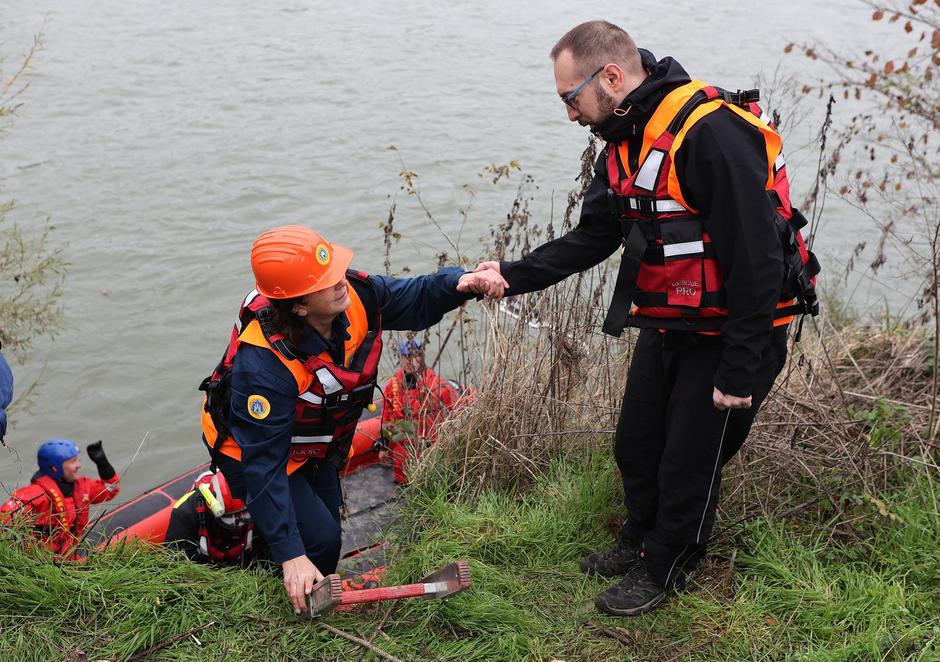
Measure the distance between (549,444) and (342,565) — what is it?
1185 mm

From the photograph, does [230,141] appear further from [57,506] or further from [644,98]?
[644,98]

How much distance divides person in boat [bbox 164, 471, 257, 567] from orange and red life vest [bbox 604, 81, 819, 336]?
2098 millimetres

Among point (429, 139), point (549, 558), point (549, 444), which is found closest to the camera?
point (549, 558)

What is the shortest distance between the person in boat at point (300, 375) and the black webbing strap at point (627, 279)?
0.60 m

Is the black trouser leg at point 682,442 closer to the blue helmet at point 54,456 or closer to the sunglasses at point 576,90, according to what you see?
the sunglasses at point 576,90

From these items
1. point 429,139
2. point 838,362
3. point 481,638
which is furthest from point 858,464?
point 429,139

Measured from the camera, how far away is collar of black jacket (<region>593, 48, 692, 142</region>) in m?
3.03

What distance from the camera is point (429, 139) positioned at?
1323 cm

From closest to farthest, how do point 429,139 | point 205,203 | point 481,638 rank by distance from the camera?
point 481,638, point 205,203, point 429,139

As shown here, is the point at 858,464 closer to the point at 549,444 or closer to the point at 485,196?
the point at 549,444

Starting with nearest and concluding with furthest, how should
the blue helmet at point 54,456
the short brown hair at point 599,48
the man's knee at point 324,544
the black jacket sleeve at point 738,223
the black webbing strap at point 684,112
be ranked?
the black jacket sleeve at point 738,223, the black webbing strap at point 684,112, the short brown hair at point 599,48, the man's knee at point 324,544, the blue helmet at point 54,456

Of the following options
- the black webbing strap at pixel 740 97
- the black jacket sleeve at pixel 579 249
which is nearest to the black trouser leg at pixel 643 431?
the black jacket sleeve at pixel 579 249

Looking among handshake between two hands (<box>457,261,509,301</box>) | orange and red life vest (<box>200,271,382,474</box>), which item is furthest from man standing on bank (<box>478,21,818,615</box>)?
orange and red life vest (<box>200,271,382,474</box>)

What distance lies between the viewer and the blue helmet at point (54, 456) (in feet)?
17.1
